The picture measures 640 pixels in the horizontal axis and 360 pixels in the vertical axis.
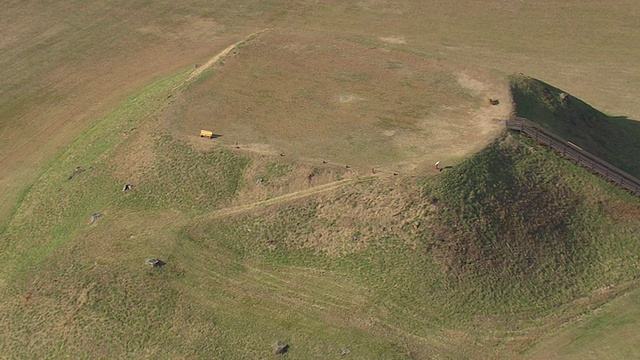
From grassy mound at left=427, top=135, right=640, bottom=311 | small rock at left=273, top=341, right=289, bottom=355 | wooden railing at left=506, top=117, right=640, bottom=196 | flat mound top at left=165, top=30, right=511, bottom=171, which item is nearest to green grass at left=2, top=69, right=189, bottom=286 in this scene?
flat mound top at left=165, top=30, right=511, bottom=171

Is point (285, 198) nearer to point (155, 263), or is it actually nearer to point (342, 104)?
point (155, 263)

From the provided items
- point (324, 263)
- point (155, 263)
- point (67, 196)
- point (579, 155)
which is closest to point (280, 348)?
point (324, 263)

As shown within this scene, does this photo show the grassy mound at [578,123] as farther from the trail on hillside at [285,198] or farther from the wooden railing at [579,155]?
the trail on hillside at [285,198]

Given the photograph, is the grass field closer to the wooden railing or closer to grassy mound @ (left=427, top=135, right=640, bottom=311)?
grassy mound @ (left=427, top=135, right=640, bottom=311)

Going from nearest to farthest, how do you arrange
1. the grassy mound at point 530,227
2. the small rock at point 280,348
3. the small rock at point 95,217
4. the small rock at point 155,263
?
1. the small rock at point 280,348
2. the grassy mound at point 530,227
3. the small rock at point 155,263
4. the small rock at point 95,217

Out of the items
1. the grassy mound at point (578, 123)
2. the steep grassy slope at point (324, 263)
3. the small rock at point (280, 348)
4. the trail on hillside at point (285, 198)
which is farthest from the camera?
the grassy mound at point (578, 123)

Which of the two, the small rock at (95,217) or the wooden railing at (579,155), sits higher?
the wooden railing at (579,155)

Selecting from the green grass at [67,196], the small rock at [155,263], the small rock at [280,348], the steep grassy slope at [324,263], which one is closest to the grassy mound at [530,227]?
the steep grassy slope at [324,263]

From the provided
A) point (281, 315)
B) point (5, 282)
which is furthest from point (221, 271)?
point (5, 282)

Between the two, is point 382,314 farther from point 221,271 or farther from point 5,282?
point 5,282
